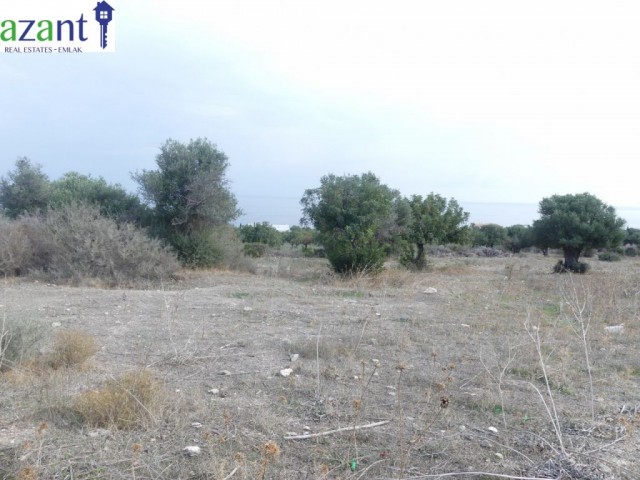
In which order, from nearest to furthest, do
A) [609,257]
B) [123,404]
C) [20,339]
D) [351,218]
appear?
[123,404], [20,339], [351,218], [609,257]

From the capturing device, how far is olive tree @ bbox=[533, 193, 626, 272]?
55.9 feet

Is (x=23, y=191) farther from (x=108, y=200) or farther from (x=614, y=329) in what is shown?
(x=614, y=329)

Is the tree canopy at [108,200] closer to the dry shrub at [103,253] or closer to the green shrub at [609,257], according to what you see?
the dry shrub at [103,253]

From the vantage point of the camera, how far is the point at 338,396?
4184 millimetres

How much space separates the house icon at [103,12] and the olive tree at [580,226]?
46.0 ft

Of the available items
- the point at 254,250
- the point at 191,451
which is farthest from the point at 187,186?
the point at 191,451

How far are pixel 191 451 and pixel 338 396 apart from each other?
1355 millimetres

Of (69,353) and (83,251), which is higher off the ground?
(83,251)

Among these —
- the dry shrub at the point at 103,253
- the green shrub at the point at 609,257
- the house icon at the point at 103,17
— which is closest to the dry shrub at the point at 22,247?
the dry shrub at the point at 103,253

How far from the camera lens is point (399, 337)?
6.29 meters

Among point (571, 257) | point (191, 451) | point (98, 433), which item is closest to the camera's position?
point (191, 451)

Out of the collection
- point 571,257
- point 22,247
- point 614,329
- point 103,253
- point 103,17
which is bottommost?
point 614,329

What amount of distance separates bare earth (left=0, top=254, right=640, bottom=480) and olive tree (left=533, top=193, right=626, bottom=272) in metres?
9.31

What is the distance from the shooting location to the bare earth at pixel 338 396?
9.94 feet
